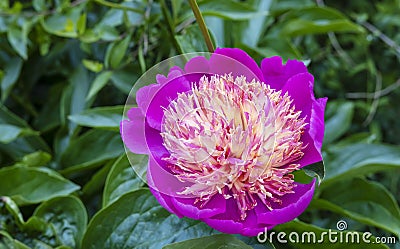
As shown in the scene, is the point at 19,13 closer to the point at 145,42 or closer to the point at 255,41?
the point at 145,42

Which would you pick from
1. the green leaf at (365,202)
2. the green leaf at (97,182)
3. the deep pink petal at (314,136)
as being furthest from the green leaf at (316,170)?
the green leaf at (97,182)

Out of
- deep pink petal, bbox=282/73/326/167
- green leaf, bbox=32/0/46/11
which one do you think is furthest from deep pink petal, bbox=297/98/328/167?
green leaf, bbox=32/0/46/11

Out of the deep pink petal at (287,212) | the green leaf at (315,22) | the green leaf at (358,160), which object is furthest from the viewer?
the green leaf at (315,22)

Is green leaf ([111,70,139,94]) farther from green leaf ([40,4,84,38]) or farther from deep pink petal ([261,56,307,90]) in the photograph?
deep pink petal ([261,56,307,90])

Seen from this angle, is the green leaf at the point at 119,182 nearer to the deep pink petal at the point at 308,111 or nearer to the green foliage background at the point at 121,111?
the green foliage background at the point at 121,111

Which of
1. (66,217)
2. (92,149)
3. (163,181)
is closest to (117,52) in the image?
(92,149)

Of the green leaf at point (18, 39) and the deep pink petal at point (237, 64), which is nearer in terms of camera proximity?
the deep pink petal at point (237, 64)

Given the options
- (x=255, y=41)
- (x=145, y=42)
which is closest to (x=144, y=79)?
(x=145, y=42)
